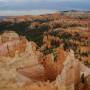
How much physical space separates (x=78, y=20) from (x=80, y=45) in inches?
15.6

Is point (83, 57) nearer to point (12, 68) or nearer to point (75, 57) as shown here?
point (75, 57)

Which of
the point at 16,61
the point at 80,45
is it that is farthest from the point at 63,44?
the point at 16,61

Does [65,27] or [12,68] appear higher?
[65,27]

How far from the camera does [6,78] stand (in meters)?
3.86

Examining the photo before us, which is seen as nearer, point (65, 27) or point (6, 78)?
point (6, 78)

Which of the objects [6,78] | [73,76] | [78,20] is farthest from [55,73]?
[78,20]

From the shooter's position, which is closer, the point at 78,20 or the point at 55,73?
the point at 55,73

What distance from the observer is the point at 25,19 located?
170 inches

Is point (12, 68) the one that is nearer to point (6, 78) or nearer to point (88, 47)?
point (6, 78)

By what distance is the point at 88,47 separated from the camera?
403cm

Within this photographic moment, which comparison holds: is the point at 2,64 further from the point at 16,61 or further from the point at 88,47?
the point at 88,47

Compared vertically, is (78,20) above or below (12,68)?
above

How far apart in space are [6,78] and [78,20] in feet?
3.15

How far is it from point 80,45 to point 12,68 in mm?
633
